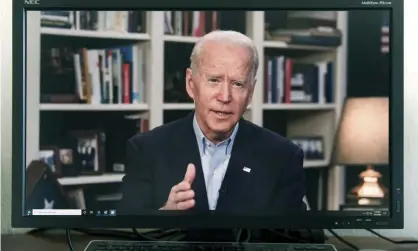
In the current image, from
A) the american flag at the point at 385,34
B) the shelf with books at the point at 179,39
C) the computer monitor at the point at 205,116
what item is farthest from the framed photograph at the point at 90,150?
the american flag at the point at 385,34

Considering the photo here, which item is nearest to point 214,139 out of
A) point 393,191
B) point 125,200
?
point 125,200

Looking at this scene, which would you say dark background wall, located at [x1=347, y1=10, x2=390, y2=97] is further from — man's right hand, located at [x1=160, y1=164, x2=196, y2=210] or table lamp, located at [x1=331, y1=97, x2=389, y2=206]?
man's right hand, located at [x1=160, y1=164, x2=196, y2=210]

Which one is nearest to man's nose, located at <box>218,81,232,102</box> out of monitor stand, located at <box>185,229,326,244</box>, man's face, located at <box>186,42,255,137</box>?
man's face, located at <box>186,42,255,137</box>

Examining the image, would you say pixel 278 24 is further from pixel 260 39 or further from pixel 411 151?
pixel 411 151

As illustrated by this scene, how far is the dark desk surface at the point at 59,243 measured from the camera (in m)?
1.43

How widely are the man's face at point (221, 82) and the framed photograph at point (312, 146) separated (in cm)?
15

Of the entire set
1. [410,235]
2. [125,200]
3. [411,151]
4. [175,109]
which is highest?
[175,109]

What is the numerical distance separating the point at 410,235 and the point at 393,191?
0.91 feet

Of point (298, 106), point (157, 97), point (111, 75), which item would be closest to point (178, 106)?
point (157, 97)

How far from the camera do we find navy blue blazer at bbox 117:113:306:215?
136cm

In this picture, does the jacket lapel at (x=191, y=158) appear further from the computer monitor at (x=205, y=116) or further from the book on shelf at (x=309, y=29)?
the book on shelf at (x=309, y=29)

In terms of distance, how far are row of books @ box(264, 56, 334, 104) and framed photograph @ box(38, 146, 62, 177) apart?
0.49 m

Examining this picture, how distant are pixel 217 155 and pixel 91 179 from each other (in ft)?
0.95

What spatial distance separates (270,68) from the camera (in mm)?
1360
